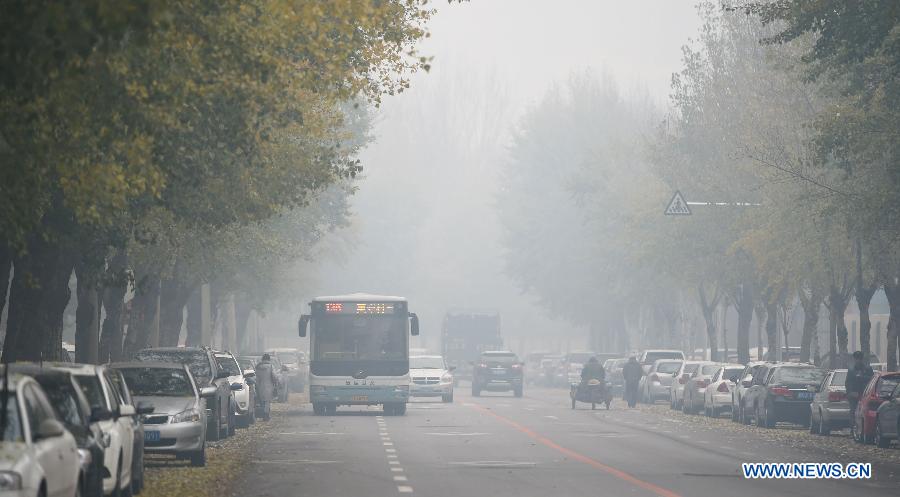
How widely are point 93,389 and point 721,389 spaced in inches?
1182

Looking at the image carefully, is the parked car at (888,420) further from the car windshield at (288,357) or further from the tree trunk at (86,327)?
the car windshield at (288,357)

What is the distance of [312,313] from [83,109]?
28.0 m

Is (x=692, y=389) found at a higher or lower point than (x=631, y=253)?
lower

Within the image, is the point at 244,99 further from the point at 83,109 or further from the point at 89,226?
the point at 89,226

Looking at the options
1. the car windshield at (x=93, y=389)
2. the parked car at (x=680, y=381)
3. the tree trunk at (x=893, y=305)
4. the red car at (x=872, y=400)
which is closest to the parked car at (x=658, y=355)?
the parked car at (x=680, y=381)

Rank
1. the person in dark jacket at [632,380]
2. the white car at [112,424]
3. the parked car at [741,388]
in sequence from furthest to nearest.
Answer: the person in dark jacket at [632,380] → the parked car at [741,388] → the white car at [112,424]

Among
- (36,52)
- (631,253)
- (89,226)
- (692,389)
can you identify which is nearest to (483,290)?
(631,253)

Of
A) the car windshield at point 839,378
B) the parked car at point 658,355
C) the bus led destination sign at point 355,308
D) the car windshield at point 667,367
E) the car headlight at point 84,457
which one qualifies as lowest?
the car headlight at point 84,457

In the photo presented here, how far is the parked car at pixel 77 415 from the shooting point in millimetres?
15375

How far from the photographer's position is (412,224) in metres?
127

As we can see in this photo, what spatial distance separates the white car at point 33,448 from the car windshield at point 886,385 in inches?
808

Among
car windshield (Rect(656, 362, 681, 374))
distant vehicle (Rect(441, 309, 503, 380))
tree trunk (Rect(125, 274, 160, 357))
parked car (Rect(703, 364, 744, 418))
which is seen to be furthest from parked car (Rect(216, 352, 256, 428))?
distant vehicle (Rect(441, 309, 503, 380))

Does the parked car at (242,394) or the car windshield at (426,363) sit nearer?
the parked car at (242,394)

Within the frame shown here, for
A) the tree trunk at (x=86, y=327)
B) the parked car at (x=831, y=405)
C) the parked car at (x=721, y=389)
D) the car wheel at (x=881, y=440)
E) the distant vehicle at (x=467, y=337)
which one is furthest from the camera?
the distant vehicle at (x=467, y=337)
